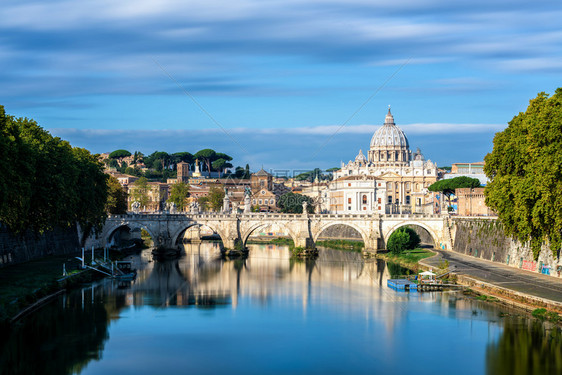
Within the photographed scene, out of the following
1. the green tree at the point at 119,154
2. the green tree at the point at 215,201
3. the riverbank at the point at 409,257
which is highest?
the green tree at the point at 119,154

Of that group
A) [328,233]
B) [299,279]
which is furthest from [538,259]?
[328,233]

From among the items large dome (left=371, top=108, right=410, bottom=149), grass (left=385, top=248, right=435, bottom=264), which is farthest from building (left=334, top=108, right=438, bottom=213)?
grass (left=385, top=248, right=435, bottom=264)

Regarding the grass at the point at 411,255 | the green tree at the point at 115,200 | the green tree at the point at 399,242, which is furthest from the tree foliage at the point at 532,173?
the green tree at the point at 115,200

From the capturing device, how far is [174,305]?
3812cm

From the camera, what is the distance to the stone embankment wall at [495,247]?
3988cm

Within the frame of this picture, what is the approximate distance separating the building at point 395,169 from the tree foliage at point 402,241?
5081 centimetres

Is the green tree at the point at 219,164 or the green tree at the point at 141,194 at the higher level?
the green tree at the point at 219,164

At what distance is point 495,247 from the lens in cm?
4894

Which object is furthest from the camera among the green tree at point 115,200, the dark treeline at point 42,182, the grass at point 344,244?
the grass at point 344,244

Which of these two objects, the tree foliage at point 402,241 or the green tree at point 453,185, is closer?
the tree foliage at point 402,241

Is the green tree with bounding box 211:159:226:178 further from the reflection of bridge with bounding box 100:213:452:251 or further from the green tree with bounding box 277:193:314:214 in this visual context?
the reflection of bridge with bounding box 100:213:452:251

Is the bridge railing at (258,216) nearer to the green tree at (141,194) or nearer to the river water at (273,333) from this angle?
the river water at (273,333)

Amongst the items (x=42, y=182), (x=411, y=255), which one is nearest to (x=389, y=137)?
(x=411, y=255)

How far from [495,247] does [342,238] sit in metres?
36.6
